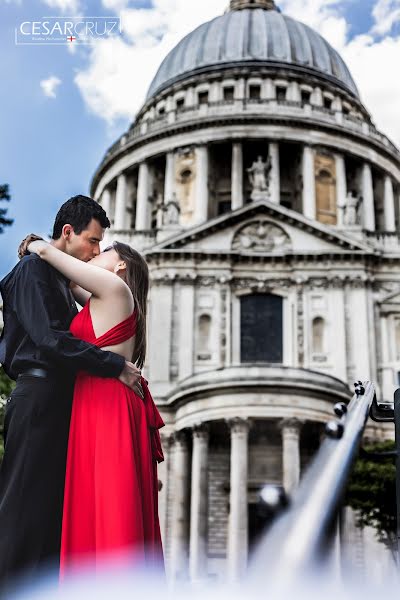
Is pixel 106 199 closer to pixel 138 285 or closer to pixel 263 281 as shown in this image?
pixel 263 281

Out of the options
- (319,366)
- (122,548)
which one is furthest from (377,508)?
(122,548)

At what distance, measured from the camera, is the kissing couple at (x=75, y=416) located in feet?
15.3

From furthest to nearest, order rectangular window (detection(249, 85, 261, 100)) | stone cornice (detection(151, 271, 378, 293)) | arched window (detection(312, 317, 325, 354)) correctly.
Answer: rectangular window (detection(249, 85, 261, 100)) < stone cornice (detection(151, 271, 378, 293)) < arched window (detection(312, 317, 325, 354))

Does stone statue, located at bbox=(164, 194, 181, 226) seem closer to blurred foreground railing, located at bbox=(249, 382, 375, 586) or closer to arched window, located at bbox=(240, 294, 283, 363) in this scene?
arched window, located at bbox=(240, 294, 283, 363)

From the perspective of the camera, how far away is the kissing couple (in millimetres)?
4656

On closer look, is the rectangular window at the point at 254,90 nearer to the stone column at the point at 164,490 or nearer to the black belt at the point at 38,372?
the stone column at the point at 164,490

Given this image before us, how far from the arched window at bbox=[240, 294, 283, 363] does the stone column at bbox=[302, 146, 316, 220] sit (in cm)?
1291

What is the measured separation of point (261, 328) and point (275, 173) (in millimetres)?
17293

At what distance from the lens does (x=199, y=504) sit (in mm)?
29781

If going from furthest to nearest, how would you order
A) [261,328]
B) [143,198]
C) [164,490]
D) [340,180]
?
[143,198], [340,180], [261,328], [164,490]

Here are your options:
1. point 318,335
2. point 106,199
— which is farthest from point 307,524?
point 106,199

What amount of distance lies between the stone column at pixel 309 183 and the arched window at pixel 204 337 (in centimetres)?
1469

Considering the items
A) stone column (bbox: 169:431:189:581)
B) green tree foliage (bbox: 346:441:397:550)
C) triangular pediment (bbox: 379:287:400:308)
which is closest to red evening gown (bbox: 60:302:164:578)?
green tree foliage (bbox: 346:441:397:550)

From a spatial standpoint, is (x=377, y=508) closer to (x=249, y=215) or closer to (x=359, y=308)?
(x=359, y=308)
